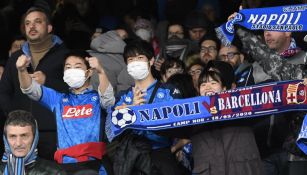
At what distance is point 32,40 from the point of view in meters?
11.7

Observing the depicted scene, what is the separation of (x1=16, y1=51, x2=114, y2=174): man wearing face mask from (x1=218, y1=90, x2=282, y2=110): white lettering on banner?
1.15 metres

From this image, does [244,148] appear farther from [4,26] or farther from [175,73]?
[4,26]

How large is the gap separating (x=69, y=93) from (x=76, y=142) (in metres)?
0.58

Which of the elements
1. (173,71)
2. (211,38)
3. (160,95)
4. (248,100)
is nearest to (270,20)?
(248,100)

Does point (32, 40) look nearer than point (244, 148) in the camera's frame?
No

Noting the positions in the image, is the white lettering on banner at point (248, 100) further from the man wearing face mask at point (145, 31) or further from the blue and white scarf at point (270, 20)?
the man wearing face mask at point (145, 31)

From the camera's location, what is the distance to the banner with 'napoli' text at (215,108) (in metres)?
10.1

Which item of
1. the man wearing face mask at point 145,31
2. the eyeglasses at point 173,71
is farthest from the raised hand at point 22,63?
the man wearing face mask at point 145,31

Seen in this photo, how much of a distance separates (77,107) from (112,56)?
88.8 inches

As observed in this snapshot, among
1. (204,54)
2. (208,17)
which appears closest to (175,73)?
(204,54)

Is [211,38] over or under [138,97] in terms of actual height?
over

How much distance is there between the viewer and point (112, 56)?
13.0m

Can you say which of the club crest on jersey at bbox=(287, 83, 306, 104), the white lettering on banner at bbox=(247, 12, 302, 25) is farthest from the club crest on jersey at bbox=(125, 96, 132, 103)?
the club crest on jersey at bbox=(287, 83, 306, 104)

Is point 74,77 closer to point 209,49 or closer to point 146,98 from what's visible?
point 146,98
